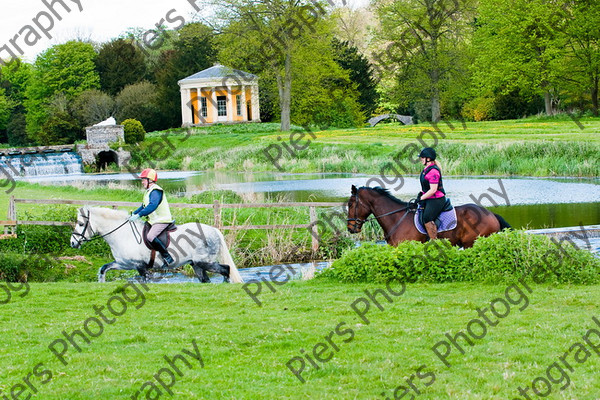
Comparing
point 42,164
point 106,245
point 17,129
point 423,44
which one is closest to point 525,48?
point 423,44

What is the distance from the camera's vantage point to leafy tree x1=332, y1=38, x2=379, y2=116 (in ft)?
222

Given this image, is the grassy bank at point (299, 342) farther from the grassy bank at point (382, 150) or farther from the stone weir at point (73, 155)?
the stone weir at point (73, 155)

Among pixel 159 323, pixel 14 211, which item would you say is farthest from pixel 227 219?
pixel 159 323

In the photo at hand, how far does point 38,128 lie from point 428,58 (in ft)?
121

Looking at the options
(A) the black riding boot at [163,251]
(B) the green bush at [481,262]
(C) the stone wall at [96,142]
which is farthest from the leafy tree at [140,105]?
(B) the green bush at [481,262]

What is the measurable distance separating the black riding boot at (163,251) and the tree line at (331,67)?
1760 inches

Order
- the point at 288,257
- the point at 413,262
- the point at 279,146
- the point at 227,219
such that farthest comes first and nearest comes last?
the point at 279,146, the point at 227,219, the point at 288,257, the point at 413,262

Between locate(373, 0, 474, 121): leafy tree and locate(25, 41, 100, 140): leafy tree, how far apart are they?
27638 millimetres

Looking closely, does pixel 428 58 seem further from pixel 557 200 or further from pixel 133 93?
pixel 557 200

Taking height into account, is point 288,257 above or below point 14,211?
below

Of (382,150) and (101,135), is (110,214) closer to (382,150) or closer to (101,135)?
(382,150)

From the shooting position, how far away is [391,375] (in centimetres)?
694

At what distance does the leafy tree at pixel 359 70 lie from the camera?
67.7 m

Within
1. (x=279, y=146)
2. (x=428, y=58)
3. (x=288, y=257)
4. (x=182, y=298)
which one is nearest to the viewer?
(x=182, y=298)
